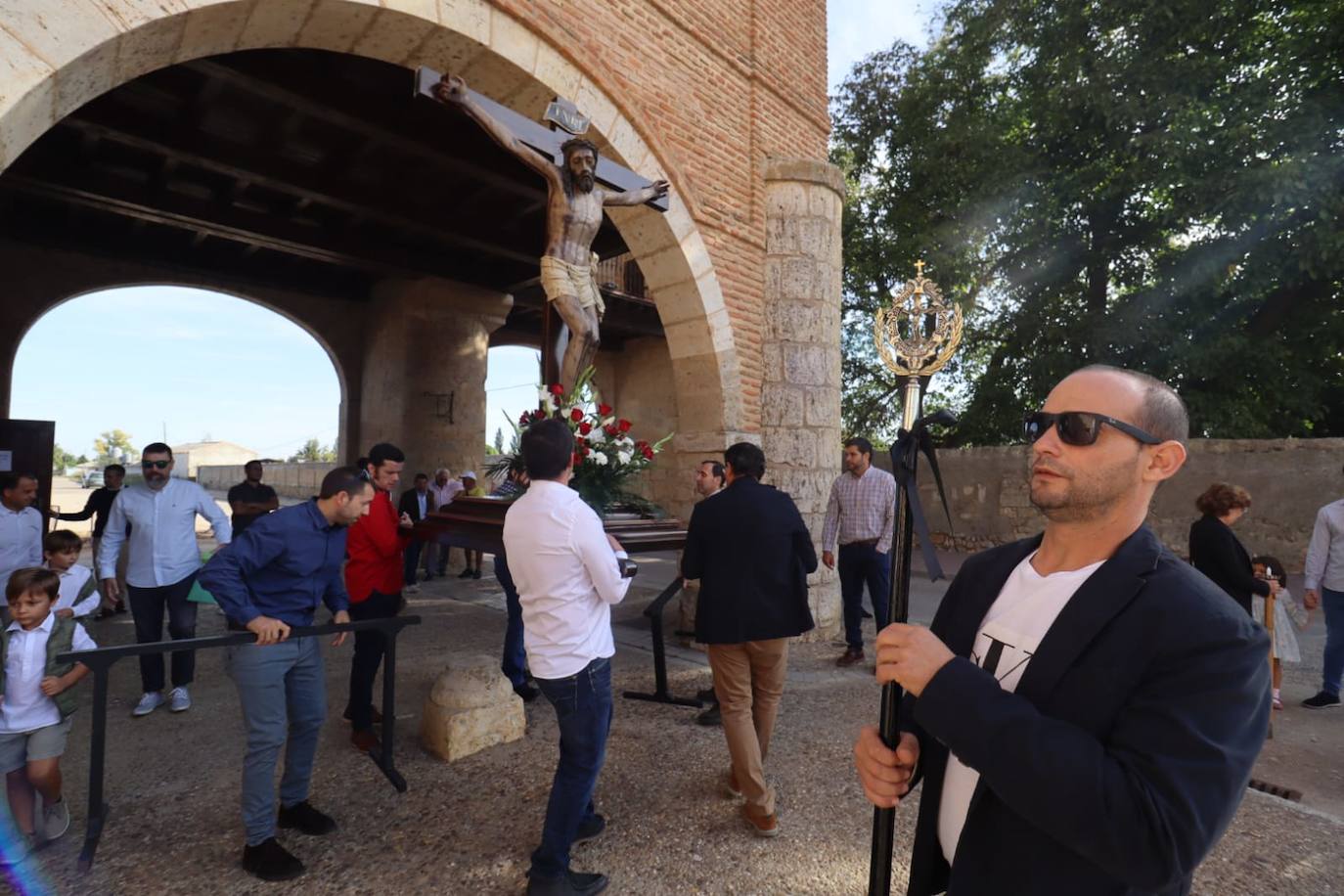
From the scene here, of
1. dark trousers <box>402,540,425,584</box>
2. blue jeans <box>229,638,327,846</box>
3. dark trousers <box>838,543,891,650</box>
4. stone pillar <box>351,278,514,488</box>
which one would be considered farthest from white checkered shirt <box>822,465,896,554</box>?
stone pillar <box>351,278,514,488</box>

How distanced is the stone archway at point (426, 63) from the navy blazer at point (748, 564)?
2.96 metres

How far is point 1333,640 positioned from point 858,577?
10.5 ft

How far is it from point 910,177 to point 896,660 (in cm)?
1658

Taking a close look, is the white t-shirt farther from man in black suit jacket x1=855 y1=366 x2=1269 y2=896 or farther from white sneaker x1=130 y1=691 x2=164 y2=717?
white sneaker x1=130 y1=691 x2=164 y2=717

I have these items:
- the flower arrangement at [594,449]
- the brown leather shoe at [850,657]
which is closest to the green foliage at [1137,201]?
the brown leather shoe at [850,657]

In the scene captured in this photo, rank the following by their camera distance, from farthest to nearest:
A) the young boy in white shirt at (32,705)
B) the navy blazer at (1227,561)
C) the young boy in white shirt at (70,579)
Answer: the navy blazer at (1227,561) < the young boy in white shirt at (70,579) < the young boy in white shirt at (32,705)

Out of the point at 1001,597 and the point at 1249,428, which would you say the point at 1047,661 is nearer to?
the point at 1001,597

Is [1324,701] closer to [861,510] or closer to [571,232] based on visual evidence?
[861,510]

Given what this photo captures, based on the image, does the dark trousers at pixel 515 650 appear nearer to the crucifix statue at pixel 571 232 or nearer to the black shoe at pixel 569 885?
the crucifix statue at pixel 571 232

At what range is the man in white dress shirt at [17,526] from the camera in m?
4.55

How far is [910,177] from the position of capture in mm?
15711

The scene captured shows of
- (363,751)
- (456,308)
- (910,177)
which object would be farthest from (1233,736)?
(910,177)

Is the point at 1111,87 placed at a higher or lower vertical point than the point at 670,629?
higher

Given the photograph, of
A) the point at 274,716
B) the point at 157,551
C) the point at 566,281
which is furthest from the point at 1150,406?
the point at 157,551
